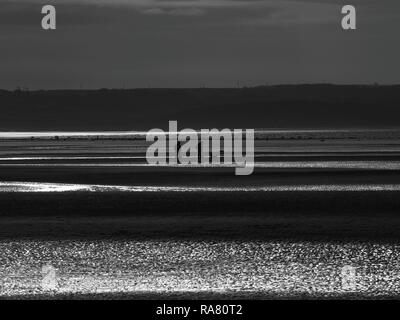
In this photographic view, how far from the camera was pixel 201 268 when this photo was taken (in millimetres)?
20609

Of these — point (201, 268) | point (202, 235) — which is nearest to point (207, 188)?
point (202, 235)

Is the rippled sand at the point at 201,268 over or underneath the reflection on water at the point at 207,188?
underneath

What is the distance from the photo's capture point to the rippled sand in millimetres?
17922

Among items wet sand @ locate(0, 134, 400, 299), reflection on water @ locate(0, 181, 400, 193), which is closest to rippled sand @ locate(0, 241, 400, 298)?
wet sand @ locate(0, 134, 400, 299)

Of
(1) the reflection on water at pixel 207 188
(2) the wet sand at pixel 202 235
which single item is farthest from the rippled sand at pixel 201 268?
(1) the reflection on water at pixel 207 188

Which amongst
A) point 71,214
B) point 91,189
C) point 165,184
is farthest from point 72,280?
point 165,184

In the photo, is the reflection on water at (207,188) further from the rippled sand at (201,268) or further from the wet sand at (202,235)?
the rippled sand at (201,268)

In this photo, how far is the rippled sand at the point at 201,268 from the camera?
17922 millimetres

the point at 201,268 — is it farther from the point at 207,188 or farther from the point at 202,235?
the point at 207,188

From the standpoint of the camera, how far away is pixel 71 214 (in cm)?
3212
